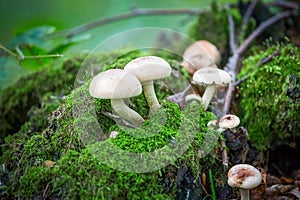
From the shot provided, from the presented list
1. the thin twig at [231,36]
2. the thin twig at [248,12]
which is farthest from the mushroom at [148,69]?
the thin twig at [248,12]

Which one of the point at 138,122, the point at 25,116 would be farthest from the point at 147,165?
the point at 25,116

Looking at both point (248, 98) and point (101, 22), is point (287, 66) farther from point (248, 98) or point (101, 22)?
point (101, 22)

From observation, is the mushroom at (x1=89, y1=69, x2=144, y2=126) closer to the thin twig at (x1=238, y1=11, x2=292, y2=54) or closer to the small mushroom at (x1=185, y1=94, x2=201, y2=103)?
the small mushroom at (x1=185, y1=94, x2=201, y2=103)

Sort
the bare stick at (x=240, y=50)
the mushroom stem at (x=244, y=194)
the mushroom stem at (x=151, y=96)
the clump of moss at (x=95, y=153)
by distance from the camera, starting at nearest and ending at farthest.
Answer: the clump of moss at (x=95, y=153)
the mushroom stem at (x=244, y=194)
the mushroom stem at (x=151, y=96)
the bare stick at (x=240, y=50)

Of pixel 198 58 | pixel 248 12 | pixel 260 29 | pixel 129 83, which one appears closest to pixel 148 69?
pixel 129 83

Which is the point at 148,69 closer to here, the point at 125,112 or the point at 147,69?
the point at 147,69

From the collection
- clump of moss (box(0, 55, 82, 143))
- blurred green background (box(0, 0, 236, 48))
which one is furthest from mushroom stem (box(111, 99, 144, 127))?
blurred green background (box(0, 0, 236, 48))

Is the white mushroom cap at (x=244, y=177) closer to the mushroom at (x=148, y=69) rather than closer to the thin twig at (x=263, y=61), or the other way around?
the mushroom at (x=148, y=69)
